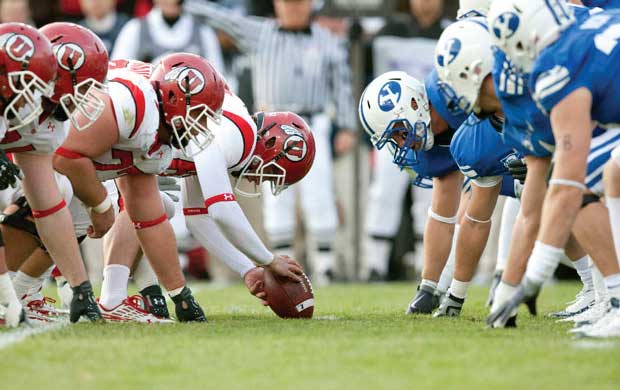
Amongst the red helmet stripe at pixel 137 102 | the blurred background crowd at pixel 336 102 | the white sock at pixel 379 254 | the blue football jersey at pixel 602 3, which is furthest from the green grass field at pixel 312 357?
the white sock at pixel 379 254

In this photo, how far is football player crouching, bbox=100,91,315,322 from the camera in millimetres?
5547

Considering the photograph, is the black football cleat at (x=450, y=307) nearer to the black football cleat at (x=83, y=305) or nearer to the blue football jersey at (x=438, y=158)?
the blue football jersey at (x=438, y=158)

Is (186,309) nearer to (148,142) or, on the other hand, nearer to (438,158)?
(148,142)

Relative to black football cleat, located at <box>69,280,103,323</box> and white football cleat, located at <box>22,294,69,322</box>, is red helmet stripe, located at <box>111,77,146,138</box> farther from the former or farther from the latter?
white football cleat, located at <box>22,294,69,322</box>

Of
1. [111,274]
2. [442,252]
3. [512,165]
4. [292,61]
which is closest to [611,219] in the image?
[512,165]

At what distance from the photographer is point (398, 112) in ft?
19.4

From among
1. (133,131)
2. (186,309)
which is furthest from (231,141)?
(186,309)

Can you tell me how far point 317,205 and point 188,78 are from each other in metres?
4.56

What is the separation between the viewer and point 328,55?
10.1 m

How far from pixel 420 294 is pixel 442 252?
0.25 m

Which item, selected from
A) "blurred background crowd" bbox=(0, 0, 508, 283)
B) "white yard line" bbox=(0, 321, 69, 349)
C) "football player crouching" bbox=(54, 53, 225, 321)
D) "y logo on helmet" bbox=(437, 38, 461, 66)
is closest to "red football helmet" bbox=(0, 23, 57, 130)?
"football player crouching" bbox=(54, 53, 225, 321)

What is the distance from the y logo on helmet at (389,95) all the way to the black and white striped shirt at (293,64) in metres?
3.96

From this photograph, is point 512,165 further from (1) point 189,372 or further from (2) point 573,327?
(1) point 189,372

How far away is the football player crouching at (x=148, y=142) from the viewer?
5.31 metres
